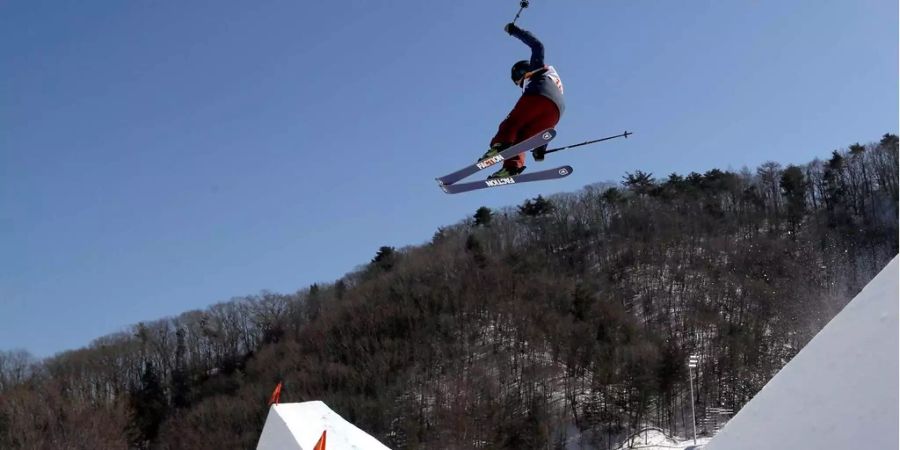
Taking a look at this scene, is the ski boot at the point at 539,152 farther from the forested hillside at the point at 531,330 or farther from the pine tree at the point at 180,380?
the pine tree at the point at 180,380

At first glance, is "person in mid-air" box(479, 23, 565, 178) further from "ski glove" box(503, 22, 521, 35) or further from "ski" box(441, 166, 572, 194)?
"ski" box(441, 166, 572, 194)

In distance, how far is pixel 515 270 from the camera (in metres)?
64.7

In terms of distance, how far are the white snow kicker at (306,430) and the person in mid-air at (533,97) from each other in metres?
5.31

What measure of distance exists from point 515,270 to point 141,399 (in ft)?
113

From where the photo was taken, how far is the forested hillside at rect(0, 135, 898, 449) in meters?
44.2

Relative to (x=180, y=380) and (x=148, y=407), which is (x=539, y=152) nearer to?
(x=148, y=407)

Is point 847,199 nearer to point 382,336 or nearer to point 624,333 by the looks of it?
point 624,333

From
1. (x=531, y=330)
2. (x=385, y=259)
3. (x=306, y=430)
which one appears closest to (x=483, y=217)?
(x=385, y=259)

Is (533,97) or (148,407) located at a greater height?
(533,97)

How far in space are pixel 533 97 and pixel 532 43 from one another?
0.57m

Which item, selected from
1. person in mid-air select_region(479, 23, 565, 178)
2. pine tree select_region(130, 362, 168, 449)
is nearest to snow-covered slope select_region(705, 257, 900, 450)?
person in mid-air select_region(479, 23, 565, 178)

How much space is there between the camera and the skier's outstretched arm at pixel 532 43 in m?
7.65

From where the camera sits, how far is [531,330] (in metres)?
54.3

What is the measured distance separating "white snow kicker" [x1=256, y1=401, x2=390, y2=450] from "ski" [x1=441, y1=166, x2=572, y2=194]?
4123 millimetres
